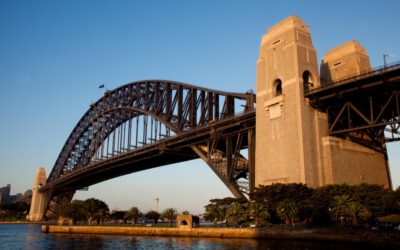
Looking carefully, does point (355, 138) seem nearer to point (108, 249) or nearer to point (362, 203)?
point (362, 203)

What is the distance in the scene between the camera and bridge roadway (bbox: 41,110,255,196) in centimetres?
6625

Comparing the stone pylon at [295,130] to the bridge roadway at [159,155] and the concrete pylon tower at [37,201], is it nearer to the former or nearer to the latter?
the bridge roadway at [159,155]

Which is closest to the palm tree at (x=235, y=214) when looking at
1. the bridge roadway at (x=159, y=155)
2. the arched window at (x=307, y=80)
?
the bridge roadway at (x=159, y=155)

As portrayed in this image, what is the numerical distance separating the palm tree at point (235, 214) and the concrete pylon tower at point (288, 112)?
455cm

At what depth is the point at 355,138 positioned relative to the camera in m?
56.0

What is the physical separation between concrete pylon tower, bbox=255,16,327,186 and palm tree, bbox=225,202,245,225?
455 centimetres

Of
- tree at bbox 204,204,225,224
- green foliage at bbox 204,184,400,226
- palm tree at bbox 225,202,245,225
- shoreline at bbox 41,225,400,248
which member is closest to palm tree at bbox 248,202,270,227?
green foliage at bbox 204,184,400,226

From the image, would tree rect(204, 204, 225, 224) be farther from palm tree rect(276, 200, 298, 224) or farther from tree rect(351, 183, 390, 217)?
tree rect(351, 183, 390, 217)

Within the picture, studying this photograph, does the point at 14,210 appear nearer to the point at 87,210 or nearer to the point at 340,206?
the point at 87,210

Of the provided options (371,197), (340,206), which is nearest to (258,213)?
(340,206)

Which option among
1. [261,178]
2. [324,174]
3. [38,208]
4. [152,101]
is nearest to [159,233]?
[261,178]

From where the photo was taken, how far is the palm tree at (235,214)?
172 ft

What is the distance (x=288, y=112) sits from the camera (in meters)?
53.1

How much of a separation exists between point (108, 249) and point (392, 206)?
98.4 ft
